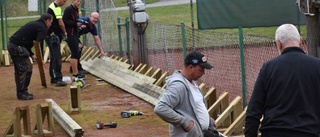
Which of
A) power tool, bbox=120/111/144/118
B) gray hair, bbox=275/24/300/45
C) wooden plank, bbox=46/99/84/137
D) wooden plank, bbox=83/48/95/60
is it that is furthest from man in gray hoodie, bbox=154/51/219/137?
wooden plank, bbox=83/48/95/60

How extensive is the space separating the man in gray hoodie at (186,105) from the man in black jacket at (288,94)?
0.75 meters

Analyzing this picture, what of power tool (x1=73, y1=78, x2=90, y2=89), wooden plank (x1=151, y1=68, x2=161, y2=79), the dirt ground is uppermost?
wooden plank (x1=151, y1=68, x2=161, y2=79)

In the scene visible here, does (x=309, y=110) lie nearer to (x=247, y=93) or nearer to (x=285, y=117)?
(x=285, y=117)

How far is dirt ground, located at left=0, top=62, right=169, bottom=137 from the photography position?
11797 mm

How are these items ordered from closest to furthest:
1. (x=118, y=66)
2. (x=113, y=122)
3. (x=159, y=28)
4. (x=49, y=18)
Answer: (x=113, y=122), (x=49, y=18), (x=159, y=28), (x=118, y=66)

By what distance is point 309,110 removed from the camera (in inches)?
238

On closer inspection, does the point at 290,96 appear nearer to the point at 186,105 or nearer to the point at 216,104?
the point at 186,105

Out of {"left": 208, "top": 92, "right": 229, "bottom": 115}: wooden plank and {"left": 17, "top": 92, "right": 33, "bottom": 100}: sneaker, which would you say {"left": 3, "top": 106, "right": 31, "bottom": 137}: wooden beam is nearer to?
{"left": 208, "top": 92, "right": 229, "bottom": 115}: wooden plank

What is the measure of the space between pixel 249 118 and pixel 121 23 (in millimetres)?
12600

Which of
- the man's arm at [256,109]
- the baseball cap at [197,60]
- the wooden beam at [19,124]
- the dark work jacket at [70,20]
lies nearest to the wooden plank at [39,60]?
the dark work jacket at [70,20]

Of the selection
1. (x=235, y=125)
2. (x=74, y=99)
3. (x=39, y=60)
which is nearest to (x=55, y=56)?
(x=39, y=60)

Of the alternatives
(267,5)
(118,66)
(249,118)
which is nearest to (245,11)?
(267,5)

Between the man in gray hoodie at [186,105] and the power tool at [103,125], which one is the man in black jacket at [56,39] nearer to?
the power tool at [103,125]

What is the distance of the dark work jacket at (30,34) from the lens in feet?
50.0
